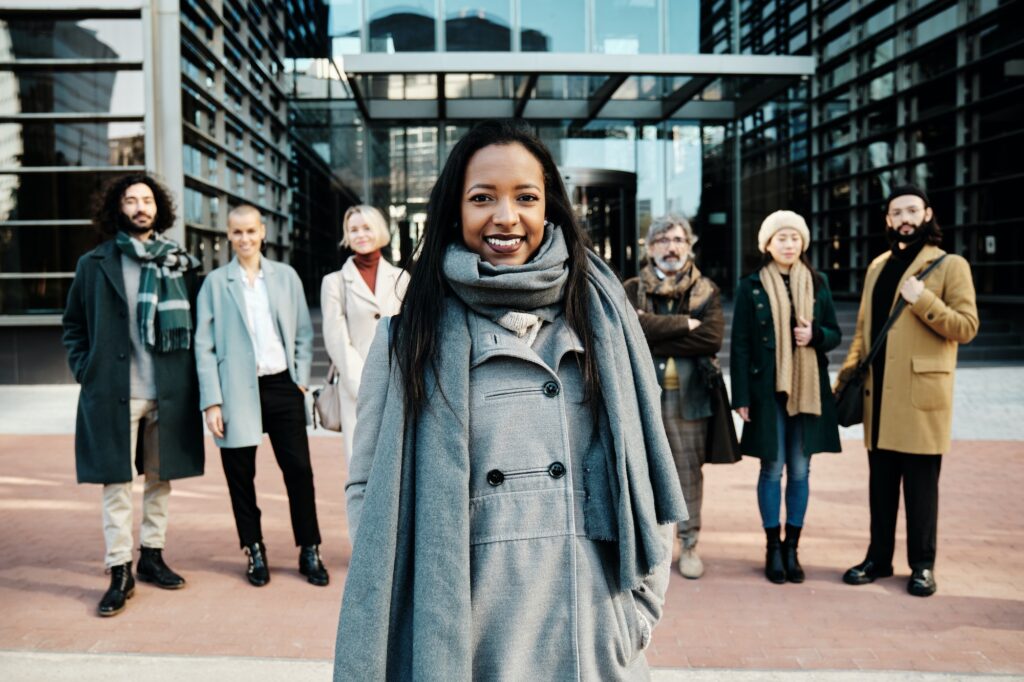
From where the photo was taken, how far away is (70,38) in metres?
11.5

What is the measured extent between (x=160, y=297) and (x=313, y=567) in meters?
1.71

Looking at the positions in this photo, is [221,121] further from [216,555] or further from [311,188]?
[216,555]

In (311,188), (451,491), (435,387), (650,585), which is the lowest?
(650,585)

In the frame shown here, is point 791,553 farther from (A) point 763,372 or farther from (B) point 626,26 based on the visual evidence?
(B) point 626,26

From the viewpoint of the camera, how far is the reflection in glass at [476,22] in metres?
15.7

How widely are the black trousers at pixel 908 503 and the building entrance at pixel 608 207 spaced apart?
943cm

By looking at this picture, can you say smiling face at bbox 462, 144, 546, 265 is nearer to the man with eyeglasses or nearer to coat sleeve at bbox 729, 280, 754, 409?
the man with eyeglasses

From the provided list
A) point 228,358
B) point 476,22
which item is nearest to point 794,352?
point 228,358

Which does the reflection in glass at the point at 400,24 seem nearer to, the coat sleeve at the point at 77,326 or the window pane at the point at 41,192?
the window pane at the point at 41,192

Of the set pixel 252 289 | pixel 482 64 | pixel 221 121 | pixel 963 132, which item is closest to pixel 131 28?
pixel 221 121

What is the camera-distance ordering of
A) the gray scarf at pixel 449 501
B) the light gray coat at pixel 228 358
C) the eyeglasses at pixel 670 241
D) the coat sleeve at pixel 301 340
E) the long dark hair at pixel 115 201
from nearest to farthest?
the gray scarf at pixel 449 501
the long dark hair at pixel 115 201
the light gray coat at pixel 228 358
the eyeglasses at pixel 670 241
the coat sleeve at pixel 301 340

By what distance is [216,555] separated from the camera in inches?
197

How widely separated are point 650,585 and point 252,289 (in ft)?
11.2

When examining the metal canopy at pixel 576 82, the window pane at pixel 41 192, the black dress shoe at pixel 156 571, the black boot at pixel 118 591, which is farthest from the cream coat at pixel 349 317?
the metal canopy at pixel 576 82
